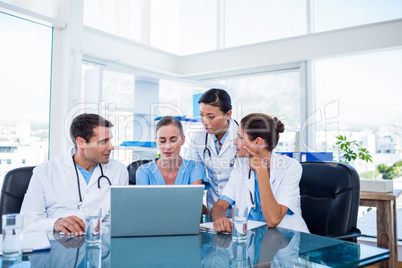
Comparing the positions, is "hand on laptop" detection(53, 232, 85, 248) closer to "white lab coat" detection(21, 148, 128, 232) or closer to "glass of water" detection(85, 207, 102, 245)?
"glass of water" detection(85, 207, 102, 245)

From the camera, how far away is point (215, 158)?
236 cm

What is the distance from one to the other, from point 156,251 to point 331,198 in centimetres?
110

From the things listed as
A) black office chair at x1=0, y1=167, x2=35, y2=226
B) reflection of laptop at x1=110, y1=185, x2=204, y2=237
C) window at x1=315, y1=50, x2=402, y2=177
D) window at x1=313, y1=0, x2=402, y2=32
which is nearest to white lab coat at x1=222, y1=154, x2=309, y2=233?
reflection of laptop at x1=110, y1=185, x2=204, y2=237

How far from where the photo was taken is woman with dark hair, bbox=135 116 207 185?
1.98m

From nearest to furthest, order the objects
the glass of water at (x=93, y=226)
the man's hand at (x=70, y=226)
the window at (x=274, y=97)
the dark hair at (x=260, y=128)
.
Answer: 1. the glass of water at (x=93, y=226)
2. the man's hand at (x=70, y=226)
3. the dark hair at (x=260, y=128)
4. the window at (x=274, y=97)

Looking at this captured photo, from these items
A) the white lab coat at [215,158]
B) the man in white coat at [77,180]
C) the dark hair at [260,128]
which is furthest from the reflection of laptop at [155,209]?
the white lab coat at [215,158]

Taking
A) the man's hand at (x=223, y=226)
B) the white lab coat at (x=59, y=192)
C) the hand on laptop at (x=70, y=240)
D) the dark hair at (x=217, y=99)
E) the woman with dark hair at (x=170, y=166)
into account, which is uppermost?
the dark hair at (x=217, y=99)

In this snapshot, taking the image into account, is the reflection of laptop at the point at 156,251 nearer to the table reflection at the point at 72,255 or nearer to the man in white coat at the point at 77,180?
the table reflection at the point at 72,255

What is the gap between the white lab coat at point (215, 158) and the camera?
A: 89.7 inches

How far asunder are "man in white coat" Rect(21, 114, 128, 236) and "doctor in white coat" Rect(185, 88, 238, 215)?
1.93 ft

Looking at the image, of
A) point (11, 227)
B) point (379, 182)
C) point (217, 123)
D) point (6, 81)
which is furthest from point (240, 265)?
point (6, 81)

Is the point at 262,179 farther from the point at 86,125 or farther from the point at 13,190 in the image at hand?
the point at 13,190

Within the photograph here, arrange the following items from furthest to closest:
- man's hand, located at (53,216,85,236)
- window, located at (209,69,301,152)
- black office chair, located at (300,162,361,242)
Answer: window, located at (209,69,301,152) < black office chair, located at (300,162,361,242) < man's hand, located at (53,216,85,236)

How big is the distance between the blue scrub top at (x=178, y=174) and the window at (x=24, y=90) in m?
1.82
